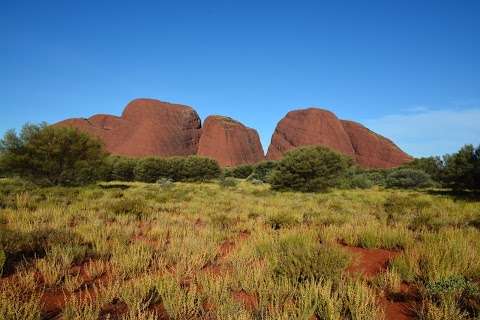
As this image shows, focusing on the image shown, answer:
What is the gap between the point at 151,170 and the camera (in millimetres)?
45844

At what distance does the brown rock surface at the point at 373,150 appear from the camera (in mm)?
86106

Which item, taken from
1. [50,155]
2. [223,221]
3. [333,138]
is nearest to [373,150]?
[333,138]

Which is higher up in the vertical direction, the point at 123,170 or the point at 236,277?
the point at 123,170

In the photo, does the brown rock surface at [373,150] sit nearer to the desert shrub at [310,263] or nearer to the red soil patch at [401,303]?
the desert shrub at [310,263]

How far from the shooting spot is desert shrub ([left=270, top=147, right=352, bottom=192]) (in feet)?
85.6

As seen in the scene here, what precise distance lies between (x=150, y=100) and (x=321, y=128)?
50.8 m

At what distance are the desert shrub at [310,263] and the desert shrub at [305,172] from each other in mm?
21811

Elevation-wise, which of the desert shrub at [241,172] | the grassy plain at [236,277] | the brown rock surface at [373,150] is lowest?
the grassy plain at [236,277]

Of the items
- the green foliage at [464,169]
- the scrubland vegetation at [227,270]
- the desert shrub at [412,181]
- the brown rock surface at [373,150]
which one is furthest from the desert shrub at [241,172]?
the scrubland vegetation at [227,270]

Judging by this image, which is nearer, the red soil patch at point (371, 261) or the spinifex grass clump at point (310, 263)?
the spinifex grass clump at point (310, 263)

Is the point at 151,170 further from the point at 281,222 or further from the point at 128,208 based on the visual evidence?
the point at 281,222

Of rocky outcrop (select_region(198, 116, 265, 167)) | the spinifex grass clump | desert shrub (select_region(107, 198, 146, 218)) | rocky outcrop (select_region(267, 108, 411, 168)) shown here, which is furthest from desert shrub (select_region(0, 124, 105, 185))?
rocky outcrop (select_region(267, 108, 411, 168))

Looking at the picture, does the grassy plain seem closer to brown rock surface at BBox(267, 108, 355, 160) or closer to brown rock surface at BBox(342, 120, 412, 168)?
brown rock surface at BBox(267, 108, 355, 160)

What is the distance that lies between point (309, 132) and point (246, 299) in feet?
298
